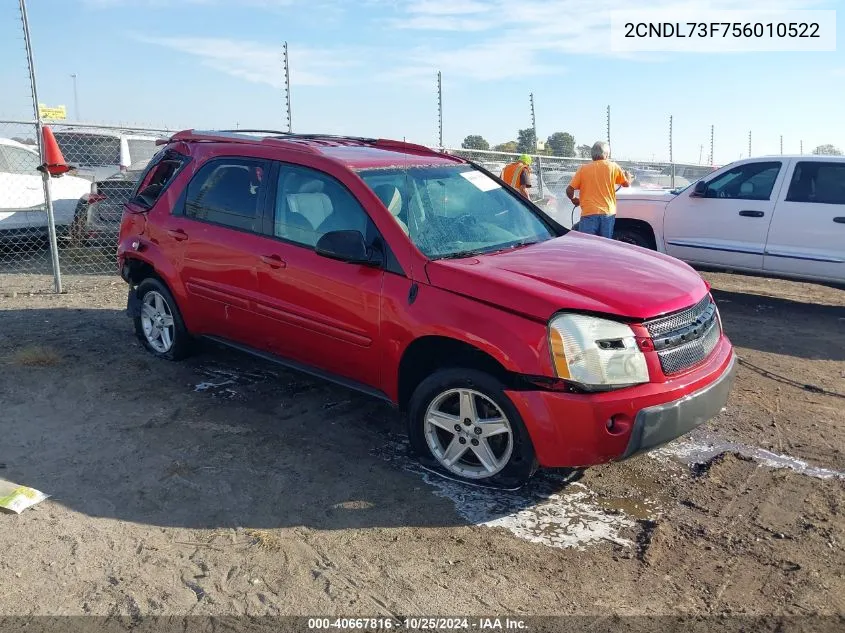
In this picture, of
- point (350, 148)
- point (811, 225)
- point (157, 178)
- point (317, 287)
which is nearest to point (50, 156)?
point (157, 178)

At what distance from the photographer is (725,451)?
449 centimetres

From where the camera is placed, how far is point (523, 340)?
11.8ft

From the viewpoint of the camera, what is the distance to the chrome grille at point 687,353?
3701mm

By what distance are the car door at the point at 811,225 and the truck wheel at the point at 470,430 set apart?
5876 mm

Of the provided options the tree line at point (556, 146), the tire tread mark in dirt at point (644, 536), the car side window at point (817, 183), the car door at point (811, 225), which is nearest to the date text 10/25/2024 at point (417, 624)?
the tire tread mark in dirt at point (644, 536)

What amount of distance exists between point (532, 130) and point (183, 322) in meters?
11.3

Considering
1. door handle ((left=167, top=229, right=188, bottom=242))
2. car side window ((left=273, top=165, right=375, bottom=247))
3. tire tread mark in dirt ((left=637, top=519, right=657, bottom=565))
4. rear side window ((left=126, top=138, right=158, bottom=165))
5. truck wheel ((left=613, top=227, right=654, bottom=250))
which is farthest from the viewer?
rear side window ((left=126, top=138, right=158, bottom=165))

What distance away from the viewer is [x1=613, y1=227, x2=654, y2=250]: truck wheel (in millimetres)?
9570

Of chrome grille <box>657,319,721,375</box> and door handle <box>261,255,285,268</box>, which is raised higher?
door handle <box>261,255,285,268</box>

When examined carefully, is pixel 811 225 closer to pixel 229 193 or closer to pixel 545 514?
pixel 545 514

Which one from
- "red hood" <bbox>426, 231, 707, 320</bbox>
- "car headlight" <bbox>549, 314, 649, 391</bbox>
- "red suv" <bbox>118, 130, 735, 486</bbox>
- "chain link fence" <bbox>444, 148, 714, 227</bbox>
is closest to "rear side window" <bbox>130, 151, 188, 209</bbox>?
"red suv" <bbox>118, 130, 735, 486</bbox>

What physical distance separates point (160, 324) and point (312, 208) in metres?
2.03

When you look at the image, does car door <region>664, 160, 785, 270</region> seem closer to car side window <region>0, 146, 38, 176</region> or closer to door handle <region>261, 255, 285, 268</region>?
door handle <region>261, 255, 285, 268</region>

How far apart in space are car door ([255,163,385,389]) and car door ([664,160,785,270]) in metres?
5.87
